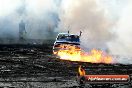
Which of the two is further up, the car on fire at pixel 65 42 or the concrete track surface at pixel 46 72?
the car on fire at pixel 65 42

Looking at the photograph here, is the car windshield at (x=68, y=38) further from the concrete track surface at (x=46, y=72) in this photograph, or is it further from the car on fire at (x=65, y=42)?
the concrete track surface at (x=46, y=72)

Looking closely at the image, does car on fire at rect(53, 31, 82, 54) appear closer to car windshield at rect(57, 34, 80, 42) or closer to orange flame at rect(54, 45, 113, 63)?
car windshield at rect(57, 34, 80, 42)

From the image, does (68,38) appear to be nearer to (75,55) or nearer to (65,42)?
(65,42)

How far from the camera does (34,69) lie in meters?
64.0

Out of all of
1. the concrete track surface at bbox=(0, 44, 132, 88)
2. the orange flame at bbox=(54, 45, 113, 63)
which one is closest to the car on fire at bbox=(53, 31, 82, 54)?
the orange flame at bbox=(54, 45, 113, 63)

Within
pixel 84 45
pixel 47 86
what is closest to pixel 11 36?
pixel 84 45

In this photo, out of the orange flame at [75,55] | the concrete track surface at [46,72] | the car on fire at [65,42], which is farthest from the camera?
the car on fire at [65,42]

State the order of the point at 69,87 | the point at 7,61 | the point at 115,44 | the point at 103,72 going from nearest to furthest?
the point at 69,87, the point at 103,72, the point at 7,61, the point at 115,44

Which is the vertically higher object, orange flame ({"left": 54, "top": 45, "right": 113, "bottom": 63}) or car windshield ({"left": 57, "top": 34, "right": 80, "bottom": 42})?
car windshield ({"left": 57, "top": 34, "right": 80, "bottom": 42})

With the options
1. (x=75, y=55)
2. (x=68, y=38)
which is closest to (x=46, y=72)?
(x=75, y=55)

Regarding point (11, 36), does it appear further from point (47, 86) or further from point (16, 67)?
point (47, 86)

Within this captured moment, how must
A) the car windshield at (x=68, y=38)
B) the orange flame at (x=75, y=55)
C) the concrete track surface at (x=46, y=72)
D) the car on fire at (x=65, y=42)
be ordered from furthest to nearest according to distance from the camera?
1. the car windshield at (x=68, y=38)
2. the car on fire at (x=65, y=42)
3. the orange flame at (x=75, y=55)
4. the concrete track surface at (x=46, y=72)

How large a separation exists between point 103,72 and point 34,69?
36.7ft

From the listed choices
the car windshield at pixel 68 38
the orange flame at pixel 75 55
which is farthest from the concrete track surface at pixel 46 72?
the car windshield at pixel 68 38
